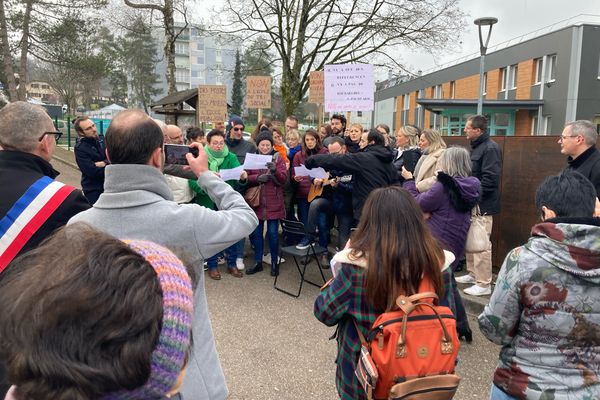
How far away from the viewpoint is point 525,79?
2886cm

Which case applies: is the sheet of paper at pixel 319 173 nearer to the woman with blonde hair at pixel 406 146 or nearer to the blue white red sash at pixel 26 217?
the woman with blonde hair at pixel 406 146

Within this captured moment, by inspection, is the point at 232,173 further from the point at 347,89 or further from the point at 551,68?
the point at 551,68

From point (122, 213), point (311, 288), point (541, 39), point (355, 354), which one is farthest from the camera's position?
point (541, 39)

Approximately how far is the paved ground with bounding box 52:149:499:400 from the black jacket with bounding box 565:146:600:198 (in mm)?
1698

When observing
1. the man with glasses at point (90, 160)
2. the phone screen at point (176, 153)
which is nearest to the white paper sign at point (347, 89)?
the man with glasses at point (90, 160)

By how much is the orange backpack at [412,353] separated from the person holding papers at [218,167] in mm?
3989

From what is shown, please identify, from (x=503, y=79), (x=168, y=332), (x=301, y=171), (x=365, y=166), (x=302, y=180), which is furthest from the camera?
(x=503, y=79)

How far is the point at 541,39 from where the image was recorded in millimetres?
26766

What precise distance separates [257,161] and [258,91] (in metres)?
4.24

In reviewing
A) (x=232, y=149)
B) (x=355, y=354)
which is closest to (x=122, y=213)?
(x=355, y=354)

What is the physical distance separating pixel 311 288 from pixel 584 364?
3947 millimetres

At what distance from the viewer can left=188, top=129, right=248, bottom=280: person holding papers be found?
574 cm

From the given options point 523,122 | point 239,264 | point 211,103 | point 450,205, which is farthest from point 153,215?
point 523,122

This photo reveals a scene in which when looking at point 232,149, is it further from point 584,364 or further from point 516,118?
point 516,118
